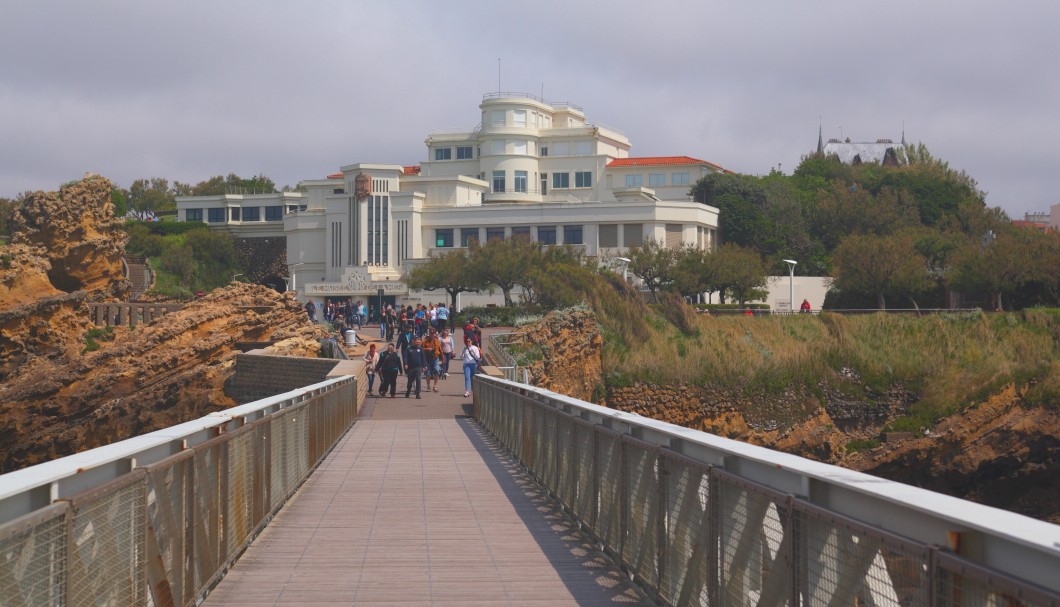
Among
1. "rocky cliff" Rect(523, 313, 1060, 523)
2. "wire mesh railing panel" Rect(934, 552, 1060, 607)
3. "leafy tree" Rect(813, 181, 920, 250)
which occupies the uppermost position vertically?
"leafy tree" Rect(813, 181, 920, 250)

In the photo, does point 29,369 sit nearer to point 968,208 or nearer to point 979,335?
point 979,335

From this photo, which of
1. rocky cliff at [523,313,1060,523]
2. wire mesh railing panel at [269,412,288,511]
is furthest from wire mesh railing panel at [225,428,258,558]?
rocky cliff at [523,313,1060,523]

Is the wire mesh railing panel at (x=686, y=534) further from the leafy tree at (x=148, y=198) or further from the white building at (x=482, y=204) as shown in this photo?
the leafy tree at (x=148, y=198)

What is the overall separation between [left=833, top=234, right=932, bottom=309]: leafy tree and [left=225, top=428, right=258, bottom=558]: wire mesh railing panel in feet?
215

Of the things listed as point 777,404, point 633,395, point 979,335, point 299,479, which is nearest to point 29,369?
point 633,395

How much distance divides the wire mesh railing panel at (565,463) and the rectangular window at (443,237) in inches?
3457

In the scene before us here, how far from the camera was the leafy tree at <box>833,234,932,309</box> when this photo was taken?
70.6 metres

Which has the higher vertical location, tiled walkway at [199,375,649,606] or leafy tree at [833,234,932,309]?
leafy tree at [833,234,932,309]

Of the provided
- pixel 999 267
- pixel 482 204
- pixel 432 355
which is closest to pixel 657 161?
pixel 482 204

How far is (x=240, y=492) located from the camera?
9.40m

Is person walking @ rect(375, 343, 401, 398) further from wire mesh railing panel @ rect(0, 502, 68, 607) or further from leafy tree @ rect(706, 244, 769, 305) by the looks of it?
leafy tree @ rect(706, 244, 769, 305)

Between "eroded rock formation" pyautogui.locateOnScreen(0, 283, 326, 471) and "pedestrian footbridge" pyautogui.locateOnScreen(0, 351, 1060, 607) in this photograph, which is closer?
"pedestrian footbridge" pyautogui.locateOnScreen(0, 351, 1060, 607)

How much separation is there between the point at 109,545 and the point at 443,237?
9471cm

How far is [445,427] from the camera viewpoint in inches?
942
